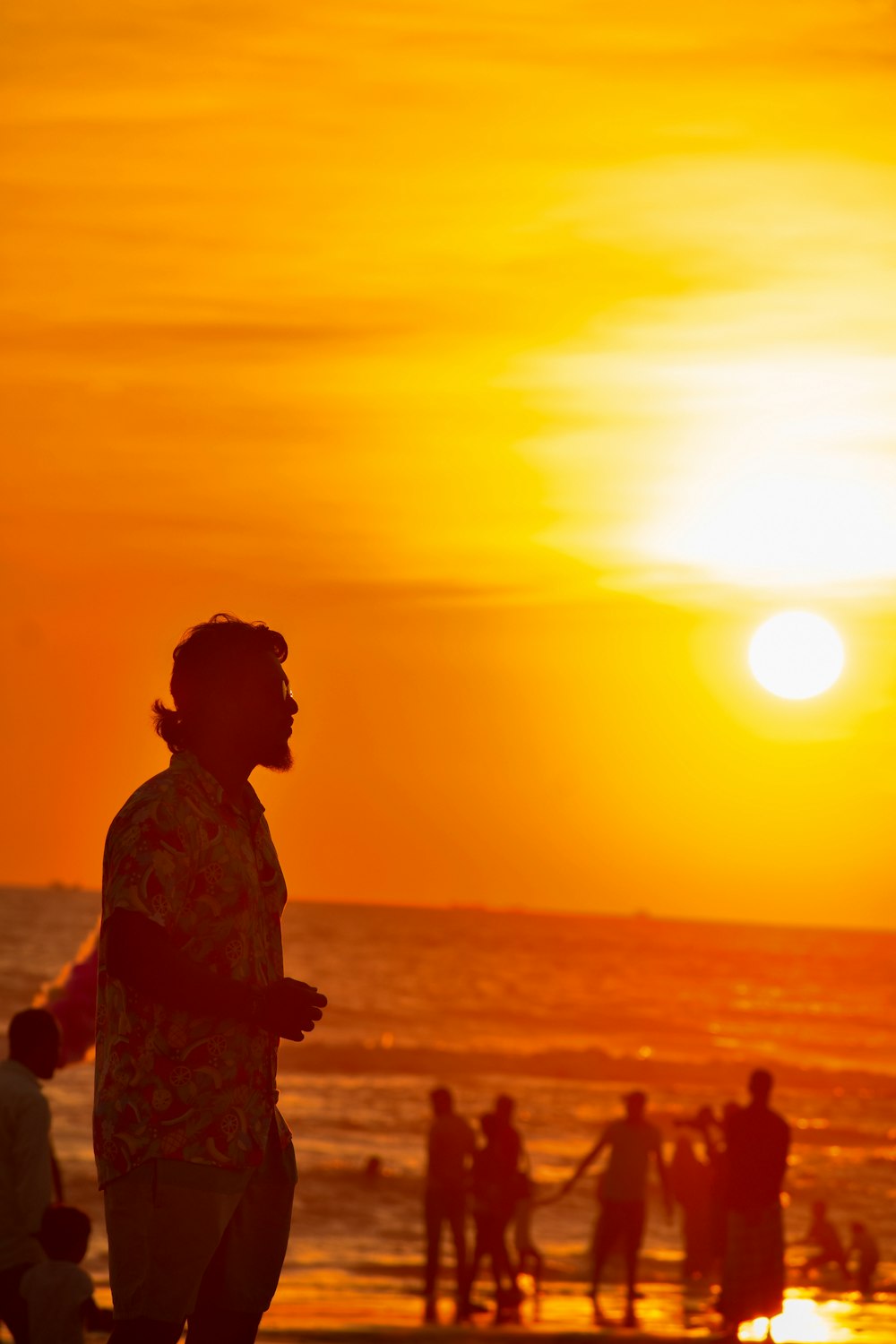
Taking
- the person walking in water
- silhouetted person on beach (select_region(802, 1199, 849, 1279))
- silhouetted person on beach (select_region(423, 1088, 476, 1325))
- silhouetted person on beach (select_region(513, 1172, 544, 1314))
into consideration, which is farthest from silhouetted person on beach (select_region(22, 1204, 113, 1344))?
silhouetted person on beach (select_region(802, 1199, 849, 1279))

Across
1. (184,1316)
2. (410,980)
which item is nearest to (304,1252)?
(184,1316)

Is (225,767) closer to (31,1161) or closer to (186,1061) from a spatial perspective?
(186,1061)

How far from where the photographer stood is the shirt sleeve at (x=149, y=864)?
393 cm

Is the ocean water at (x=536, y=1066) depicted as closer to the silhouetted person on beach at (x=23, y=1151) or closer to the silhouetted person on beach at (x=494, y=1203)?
the silhouetted person on beach at (x=494, y=1203)

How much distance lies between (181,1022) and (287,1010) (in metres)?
0.21

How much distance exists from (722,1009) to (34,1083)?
93.6 m

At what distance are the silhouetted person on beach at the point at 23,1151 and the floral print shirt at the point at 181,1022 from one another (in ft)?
9.74

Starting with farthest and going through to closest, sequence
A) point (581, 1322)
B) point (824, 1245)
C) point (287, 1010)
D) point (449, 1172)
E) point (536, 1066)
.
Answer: point (536, 1066) → point (824, 1245) → point (449, 1172) → point (581, 1322) → point (287, 1010)

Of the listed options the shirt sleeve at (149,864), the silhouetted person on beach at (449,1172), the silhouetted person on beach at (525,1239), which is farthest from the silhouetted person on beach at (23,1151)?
the silhouetted person on beach at (525,1239)

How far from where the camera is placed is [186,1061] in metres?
3.95

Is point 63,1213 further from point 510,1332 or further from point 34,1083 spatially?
point 510,1332

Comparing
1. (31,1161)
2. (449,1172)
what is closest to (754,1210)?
(449,1172)

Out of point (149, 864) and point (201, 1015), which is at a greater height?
point (149, 864)

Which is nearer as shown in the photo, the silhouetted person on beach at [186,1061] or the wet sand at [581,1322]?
the silhouetted person on beach at [186,1061]
